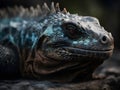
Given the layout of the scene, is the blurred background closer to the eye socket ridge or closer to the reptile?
the reptile

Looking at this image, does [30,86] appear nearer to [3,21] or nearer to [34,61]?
[34,61]

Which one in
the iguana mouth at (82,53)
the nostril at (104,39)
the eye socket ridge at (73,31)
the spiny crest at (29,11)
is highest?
the spiny crest at (29,11)

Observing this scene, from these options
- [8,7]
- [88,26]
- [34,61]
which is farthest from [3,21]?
[88,26]

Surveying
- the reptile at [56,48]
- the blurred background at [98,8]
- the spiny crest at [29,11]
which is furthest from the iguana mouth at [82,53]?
the blurred background at [98,8]

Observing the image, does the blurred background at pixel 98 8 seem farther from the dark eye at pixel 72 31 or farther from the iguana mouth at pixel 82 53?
the iguana mouth at pixel 82 53

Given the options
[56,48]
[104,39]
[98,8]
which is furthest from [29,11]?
[98,8]

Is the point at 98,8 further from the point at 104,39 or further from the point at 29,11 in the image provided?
the point at 104,39
